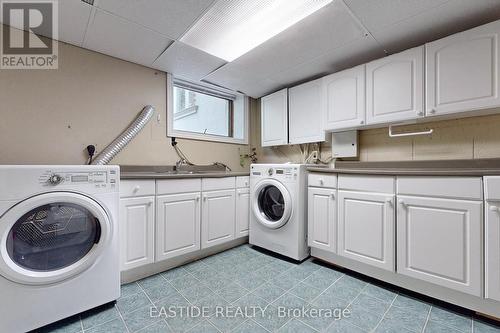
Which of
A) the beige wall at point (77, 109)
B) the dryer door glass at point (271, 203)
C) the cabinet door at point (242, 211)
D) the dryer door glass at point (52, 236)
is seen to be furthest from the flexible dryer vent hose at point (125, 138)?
the dryer door glass at point (271, 203)

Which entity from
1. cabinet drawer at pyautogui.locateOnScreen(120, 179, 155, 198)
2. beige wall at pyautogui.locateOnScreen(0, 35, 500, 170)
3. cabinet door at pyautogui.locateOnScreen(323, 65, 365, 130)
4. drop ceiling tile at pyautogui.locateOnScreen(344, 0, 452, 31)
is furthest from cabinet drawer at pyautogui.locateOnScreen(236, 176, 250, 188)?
drop ceiling tile at pyautogui.locateOnScreen(344, 0, 452, 31)

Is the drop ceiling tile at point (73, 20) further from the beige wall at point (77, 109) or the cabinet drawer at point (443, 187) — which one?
the cabinet drawer at point (443, 187)

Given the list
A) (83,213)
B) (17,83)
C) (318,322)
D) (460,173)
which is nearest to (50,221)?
(83,213)

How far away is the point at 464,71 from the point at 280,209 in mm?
1772

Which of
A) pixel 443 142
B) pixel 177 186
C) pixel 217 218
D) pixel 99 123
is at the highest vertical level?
pixel 99 123

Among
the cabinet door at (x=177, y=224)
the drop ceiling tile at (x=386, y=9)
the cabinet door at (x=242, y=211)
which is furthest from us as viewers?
the cabinet door at (x=242, y=211)

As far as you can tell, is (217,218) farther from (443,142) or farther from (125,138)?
(443,142)

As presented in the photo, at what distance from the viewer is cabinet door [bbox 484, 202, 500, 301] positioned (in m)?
1.19

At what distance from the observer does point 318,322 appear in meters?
1.25

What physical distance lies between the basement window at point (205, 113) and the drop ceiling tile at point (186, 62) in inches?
6.9

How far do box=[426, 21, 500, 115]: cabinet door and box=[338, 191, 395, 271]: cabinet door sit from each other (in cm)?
81

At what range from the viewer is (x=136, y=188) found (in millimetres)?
1624

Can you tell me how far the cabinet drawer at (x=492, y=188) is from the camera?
1.19m

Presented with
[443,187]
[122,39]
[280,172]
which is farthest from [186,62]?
[443,187]
